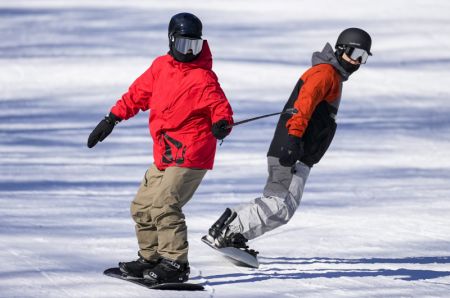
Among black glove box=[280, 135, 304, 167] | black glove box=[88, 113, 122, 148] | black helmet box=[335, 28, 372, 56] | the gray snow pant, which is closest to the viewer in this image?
black glove box=[88, 113, 122, 148]

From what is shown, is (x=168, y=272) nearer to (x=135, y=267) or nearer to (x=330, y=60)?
(x=135, y=267)

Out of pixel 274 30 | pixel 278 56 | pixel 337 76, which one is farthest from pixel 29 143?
pixel 274 30

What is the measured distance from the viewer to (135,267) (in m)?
6.57

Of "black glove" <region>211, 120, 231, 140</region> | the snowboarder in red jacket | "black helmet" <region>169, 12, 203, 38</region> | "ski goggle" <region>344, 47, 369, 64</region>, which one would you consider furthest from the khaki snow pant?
"ski goggle" <region>344, 47, 369, 64</region>

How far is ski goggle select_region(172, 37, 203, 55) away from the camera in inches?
252

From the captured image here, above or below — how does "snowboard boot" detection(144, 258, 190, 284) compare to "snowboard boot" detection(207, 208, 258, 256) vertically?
below

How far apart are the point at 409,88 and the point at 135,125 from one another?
4.97 m

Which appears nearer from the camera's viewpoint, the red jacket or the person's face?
the red jacket

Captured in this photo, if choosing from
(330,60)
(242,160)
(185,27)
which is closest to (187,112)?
(185,27)

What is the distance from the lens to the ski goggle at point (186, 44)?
21.0 feet

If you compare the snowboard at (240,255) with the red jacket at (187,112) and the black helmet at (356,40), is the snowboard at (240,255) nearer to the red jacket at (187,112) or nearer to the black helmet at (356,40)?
the red jacket at (187,112)

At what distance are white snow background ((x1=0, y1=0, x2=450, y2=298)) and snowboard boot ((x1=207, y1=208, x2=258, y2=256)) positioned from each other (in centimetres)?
15

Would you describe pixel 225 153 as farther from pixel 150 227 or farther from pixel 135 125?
pixel 150 227

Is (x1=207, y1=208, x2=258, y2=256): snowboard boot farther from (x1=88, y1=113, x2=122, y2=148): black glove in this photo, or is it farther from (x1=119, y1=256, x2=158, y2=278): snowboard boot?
(x1=88, y1=113, x2=122, y2=148): black glove
